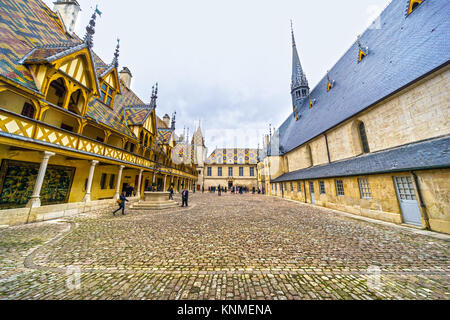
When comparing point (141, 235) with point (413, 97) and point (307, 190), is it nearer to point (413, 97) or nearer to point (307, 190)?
point (413, 97)

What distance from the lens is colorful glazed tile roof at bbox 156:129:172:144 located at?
2184cm

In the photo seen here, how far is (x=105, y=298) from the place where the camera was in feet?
7.52

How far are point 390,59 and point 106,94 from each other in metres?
22.5

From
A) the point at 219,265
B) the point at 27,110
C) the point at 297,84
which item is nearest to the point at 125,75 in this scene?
the point at 27,110

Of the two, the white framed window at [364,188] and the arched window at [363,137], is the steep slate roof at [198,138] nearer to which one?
the arched window at [363,137]

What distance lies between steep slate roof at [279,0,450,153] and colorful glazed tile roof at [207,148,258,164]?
2914cm

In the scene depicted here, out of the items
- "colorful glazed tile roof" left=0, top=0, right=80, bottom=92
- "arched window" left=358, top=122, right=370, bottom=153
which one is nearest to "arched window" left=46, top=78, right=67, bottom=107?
"colorful glazed tile roof" left=0, top=0, right=80, bottom=92

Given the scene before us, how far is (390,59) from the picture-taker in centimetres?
1113

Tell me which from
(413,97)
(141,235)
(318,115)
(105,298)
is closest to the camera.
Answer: (105,298)

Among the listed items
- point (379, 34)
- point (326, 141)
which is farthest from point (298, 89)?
point (326, 141)

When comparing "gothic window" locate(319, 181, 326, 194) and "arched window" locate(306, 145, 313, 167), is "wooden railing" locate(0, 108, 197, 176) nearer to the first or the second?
"gothic window" locate(319, 181, 326, 194)

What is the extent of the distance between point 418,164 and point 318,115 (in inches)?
568

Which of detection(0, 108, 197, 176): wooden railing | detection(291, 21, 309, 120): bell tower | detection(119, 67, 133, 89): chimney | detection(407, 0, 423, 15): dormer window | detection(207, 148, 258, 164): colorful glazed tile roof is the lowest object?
detection(0, 108, 197, 176): wooden railing
